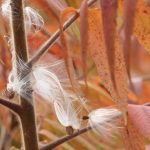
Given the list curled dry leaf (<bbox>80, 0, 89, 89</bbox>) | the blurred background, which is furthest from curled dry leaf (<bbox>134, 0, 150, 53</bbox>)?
curled dry leaf (<bbox>80, 0, 89, 89</bbox>)

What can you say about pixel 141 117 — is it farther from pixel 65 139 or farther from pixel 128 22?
pixel 128 22

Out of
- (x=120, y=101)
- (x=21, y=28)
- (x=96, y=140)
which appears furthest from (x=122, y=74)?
(x=96, y=140)

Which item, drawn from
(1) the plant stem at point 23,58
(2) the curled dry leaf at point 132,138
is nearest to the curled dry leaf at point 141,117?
(2) the curled dry leaf at point 132,138

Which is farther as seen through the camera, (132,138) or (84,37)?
(132,138)

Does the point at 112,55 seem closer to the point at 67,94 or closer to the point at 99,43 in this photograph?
the point at 99,43

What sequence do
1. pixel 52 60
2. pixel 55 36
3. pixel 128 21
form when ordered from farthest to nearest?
pixel 52 60, pixel 55 36, pixel 128 21

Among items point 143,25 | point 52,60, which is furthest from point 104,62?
point 52,60

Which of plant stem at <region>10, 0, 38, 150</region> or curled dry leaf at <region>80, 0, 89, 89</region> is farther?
plant stem at <region>10, 0, 38, 150</region>

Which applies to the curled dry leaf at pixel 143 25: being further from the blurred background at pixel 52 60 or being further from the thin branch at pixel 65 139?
the thin branch at pixel 65 139

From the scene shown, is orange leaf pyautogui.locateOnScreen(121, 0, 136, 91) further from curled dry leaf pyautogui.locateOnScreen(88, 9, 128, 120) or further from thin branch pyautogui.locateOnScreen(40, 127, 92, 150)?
thin branch pyautogui.locateOnScreen(40, 127, 92, 150)
